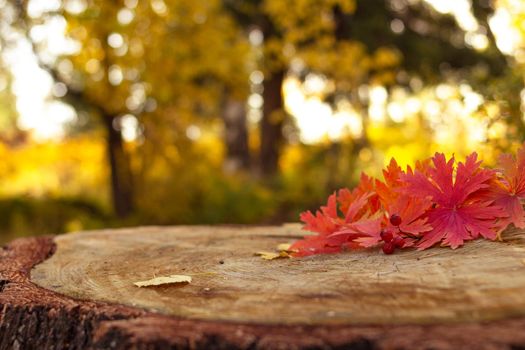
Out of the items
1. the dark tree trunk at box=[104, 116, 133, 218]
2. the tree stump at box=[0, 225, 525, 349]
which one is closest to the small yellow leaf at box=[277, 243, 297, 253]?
the tree stump at box=[0, 225, 525, 349]

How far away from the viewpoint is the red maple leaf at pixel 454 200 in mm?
1556

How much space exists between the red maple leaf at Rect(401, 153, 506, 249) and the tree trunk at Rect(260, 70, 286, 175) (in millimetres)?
8106

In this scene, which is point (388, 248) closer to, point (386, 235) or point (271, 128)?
point (386, 235)

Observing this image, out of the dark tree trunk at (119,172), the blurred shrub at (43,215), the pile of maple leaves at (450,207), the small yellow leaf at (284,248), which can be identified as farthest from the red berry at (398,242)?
the dark tree trunk at (119,172)

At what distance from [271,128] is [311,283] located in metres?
8.61

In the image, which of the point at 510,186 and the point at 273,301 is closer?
the point at 273,301

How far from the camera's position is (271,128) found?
9.92 m

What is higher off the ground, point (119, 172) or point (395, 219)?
point (119, 172)

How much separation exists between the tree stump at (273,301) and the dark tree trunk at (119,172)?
4771 mm

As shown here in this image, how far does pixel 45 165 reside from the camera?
15094 millimetres

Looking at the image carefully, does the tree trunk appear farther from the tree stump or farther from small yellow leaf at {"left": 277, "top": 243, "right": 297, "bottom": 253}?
the tree stump

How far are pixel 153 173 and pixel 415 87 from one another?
5.84 meters

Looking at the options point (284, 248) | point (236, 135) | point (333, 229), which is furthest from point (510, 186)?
point (236, 135)

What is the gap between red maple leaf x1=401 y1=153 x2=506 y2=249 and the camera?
156 centimetres
